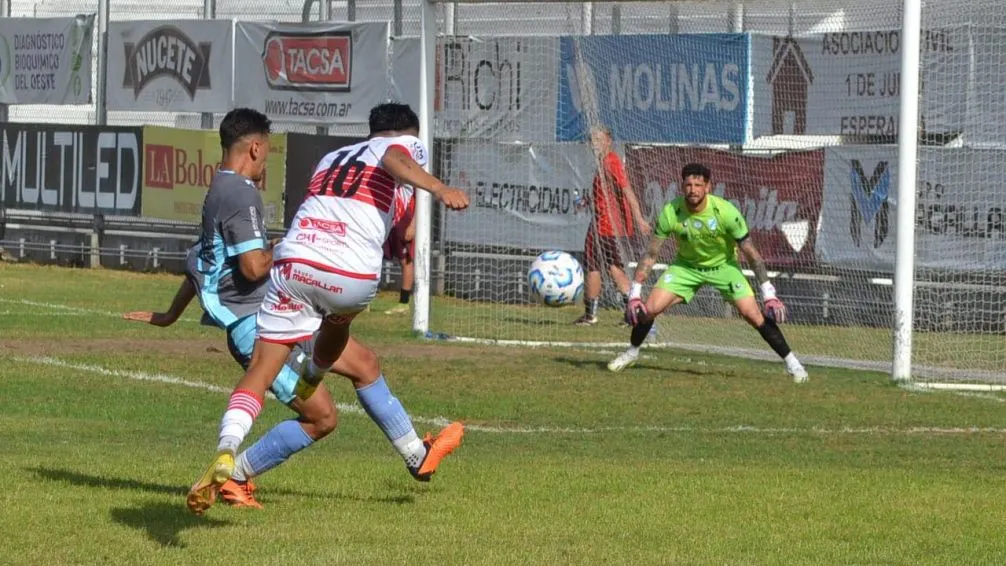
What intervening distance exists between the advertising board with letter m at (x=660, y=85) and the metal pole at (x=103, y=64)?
405 inches

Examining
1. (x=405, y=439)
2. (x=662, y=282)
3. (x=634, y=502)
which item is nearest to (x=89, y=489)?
(x=405, y=439)

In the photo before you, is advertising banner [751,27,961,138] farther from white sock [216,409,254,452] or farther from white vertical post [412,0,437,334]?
white sock [216,409,254,452]

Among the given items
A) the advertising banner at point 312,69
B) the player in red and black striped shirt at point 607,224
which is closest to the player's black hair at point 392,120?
the player in red and black striped shirt at point 607,224

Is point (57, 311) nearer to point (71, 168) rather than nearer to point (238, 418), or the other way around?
point (71, 168)

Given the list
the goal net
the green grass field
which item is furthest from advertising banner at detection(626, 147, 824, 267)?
the green grass field

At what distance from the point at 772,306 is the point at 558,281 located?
4.05m

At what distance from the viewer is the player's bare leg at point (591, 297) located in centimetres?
2020

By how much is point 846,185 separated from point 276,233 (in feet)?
28.3

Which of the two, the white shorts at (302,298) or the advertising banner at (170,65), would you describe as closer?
the white shorts at (302,298)

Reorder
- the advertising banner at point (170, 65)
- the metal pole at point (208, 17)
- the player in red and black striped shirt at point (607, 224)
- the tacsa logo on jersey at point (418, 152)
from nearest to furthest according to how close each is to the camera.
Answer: the tacsa logo on jersey at point (418, 152), the player in red and black striped shirt at point (607, 224), the advertising banner at point (170, 65), the metal pole at point (208, 17)

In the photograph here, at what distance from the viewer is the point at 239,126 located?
8.51m

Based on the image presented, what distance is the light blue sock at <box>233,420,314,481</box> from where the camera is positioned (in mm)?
8227

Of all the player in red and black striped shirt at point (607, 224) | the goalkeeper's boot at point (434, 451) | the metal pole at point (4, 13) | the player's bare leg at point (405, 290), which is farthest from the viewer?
the metal pole at point (4, 13)

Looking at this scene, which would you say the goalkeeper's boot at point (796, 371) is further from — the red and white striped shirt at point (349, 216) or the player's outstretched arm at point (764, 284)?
the red and white striped shirt at point (349, 216)
